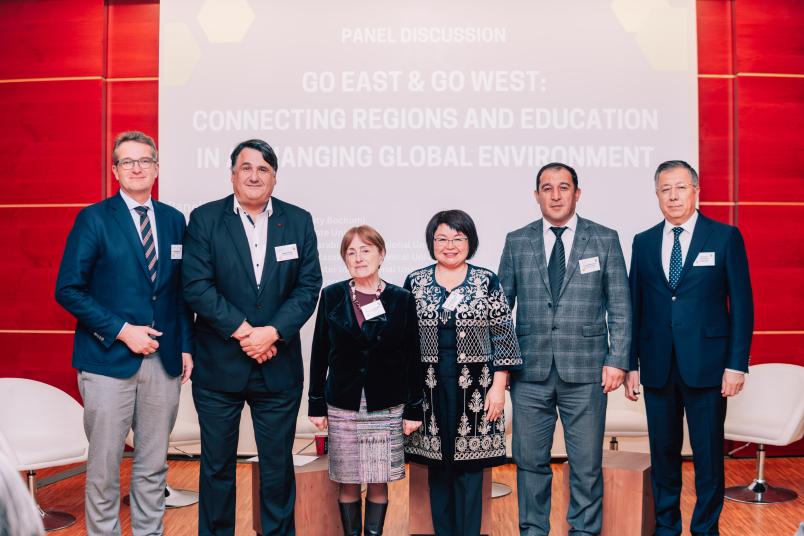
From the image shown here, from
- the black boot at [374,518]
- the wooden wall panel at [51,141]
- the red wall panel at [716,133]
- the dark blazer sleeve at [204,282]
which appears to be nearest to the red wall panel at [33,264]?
the wooden wall panel at [51,141]

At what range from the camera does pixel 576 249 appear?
305cm

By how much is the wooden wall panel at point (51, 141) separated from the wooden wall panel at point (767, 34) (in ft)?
14.4

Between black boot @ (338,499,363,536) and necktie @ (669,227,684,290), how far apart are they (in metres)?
1.68

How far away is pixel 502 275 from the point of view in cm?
318

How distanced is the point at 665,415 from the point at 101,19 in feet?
14.3

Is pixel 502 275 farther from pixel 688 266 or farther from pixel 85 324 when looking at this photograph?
pixel 85 324

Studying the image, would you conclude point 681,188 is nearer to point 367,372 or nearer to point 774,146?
point 367,372

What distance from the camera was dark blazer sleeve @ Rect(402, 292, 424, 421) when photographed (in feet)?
9.35

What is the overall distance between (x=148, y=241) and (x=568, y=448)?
6.62 feet

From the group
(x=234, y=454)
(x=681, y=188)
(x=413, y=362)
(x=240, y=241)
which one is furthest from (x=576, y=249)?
(x=234, y=454)

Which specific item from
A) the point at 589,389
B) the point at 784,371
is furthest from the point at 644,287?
the point at 784,371

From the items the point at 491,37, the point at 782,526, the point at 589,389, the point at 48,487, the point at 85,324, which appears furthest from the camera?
the point at 491,37

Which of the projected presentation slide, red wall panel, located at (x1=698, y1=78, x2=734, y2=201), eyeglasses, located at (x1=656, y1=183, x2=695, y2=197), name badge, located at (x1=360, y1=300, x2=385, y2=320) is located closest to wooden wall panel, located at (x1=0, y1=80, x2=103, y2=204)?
the projected presentation slide

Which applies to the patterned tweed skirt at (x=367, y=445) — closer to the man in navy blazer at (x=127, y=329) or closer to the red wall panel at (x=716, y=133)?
the man in navy blazer at (x=127, y=329)
